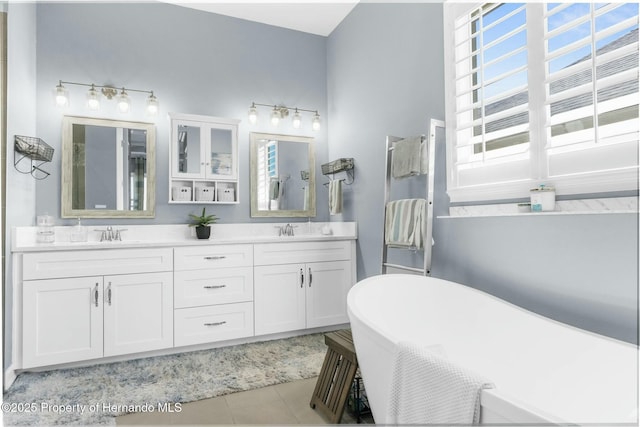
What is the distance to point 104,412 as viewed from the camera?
6.55ft

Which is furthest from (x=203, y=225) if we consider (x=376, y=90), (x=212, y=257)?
(x=376, y=90)

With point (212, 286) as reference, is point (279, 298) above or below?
below

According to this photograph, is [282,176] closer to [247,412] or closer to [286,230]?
[286,230]

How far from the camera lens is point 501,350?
169cm

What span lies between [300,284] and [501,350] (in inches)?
71.5

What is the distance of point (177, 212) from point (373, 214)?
1708 millimetres

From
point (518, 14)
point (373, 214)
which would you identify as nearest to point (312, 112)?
point (373, 214)

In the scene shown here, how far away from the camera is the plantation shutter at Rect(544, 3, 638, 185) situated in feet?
5.03

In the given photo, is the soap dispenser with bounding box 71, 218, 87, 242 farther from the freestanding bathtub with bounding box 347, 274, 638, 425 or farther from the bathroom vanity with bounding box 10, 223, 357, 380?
the freestanding bathtub with bounding box 347, 274, 638, 425

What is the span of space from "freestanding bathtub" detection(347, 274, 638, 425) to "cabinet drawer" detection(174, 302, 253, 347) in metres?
1.41

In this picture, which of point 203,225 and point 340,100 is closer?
point 203,225

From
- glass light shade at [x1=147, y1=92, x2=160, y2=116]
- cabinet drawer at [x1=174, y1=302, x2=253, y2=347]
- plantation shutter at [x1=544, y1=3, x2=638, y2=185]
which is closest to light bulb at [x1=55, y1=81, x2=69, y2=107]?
glass light shade at [x1=147, y1=92, x2=160, y2=116]

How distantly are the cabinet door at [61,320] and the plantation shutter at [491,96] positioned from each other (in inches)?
99.7

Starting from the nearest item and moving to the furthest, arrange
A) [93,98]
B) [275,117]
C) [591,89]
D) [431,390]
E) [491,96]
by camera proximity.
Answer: [431,390] < [591,89] < [491,96] < [93,98] < [275,117]
